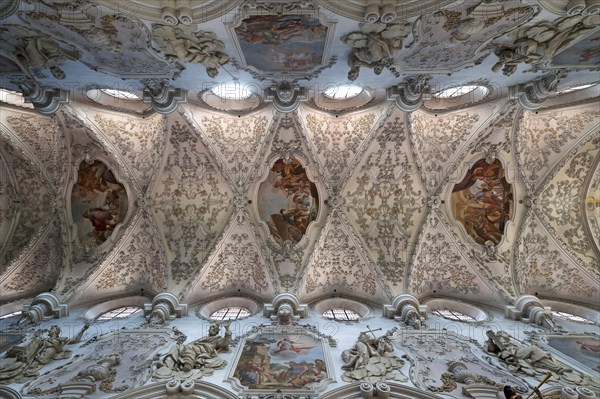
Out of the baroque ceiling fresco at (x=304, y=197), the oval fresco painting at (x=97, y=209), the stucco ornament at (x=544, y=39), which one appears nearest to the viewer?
the stucco ornament at (x=544, y=39)

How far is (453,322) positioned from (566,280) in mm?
→ 5350

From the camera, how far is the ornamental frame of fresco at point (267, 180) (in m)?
13.2

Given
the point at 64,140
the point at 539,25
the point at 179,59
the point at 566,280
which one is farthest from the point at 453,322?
the point at 64,140

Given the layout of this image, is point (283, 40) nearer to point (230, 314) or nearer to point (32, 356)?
point (230, 314)

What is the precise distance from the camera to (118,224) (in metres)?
13.5

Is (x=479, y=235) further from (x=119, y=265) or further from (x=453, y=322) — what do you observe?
(x=119, y=265)

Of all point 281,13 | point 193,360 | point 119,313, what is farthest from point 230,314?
point 281,13

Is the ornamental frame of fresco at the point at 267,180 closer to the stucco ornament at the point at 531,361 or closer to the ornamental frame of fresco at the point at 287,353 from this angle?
the ornamental frame of fresco at the point at 287,353

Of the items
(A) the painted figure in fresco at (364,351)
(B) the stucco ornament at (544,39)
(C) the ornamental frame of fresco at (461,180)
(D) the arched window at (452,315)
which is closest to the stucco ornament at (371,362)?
(A) the painted figure in fresco at (364,351)

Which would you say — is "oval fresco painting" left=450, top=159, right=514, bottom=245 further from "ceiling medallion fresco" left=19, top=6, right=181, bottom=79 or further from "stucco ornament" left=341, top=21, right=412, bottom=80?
"ceiling medallion fresco" left=19, top=6, right=181, bottom=79

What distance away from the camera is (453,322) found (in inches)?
448

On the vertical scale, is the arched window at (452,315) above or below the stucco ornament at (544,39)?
below

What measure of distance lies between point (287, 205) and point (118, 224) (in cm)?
681

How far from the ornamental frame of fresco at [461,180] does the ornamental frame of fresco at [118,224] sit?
41.6ft
